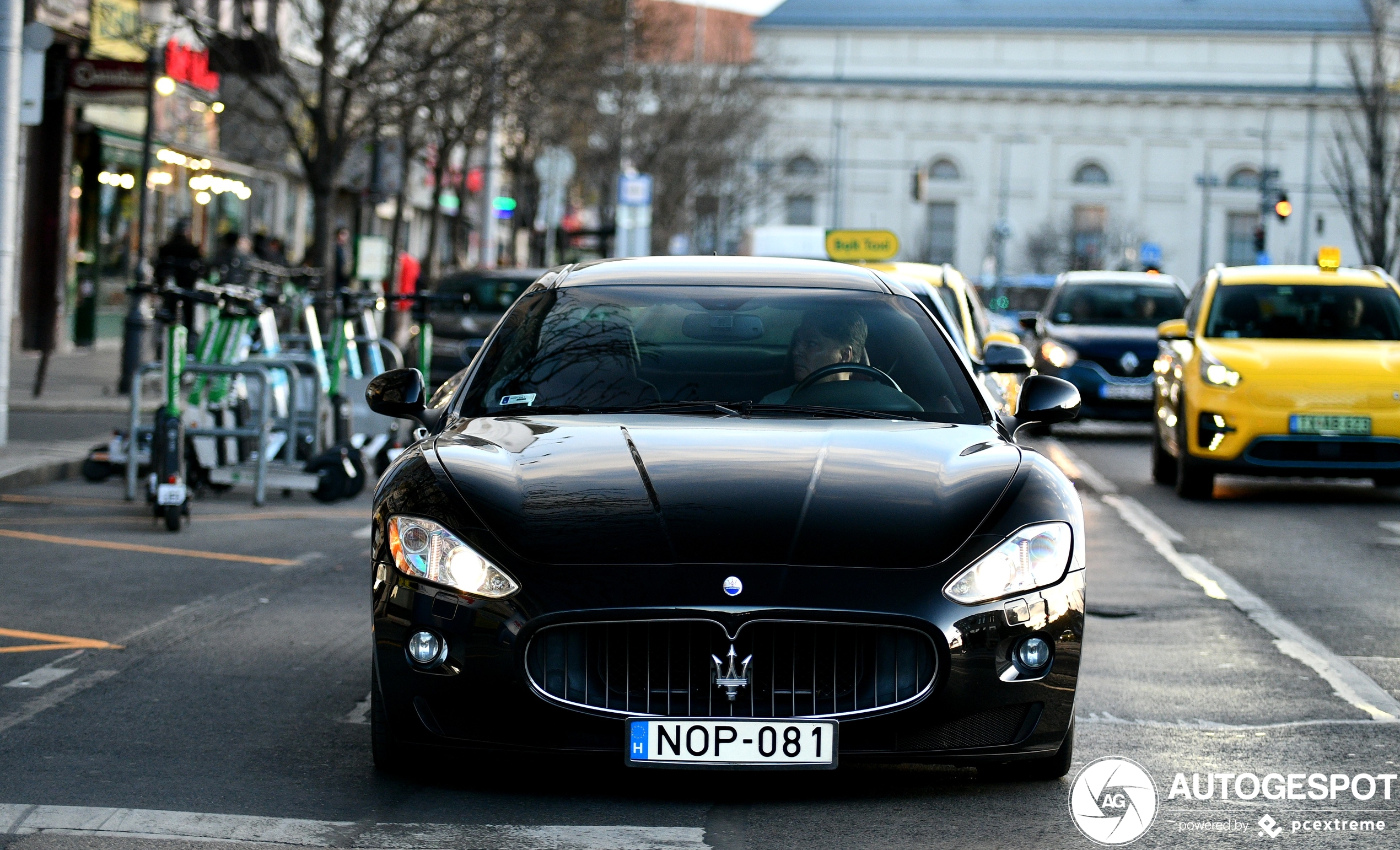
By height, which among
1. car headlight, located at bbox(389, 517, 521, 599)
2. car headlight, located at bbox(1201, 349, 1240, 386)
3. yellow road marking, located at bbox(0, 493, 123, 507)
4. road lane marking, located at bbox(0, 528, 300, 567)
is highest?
car headlight, located at bbox(1201, 349, 1240, 386)

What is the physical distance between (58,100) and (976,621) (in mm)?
24190

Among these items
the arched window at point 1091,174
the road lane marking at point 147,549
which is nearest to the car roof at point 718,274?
the road lane marking at point 147,549

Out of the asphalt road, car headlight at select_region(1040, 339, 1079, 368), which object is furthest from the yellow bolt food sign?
the asphalt road

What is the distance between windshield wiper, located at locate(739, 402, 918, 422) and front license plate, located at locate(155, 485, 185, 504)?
559 cm

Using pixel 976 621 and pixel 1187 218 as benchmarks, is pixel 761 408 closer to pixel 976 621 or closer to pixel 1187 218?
pixel 976 621

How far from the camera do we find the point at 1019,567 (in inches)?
193

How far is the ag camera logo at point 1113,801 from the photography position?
4773 millimetres

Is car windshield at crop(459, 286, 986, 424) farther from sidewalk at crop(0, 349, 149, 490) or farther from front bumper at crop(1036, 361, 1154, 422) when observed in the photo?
front bumper at crop(1036, 361, 1154, 422)

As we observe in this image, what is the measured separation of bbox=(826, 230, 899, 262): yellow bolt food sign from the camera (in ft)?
75.5

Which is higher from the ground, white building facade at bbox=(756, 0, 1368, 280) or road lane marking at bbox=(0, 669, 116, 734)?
white building facade at bbox=(756, 0, 1368, 280)

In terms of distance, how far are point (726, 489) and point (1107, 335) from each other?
16.3 m

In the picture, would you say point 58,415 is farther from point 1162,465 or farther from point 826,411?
point 826,411

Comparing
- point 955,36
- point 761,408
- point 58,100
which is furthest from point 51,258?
point 955,36

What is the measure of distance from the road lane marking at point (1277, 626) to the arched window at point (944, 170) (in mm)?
100484
